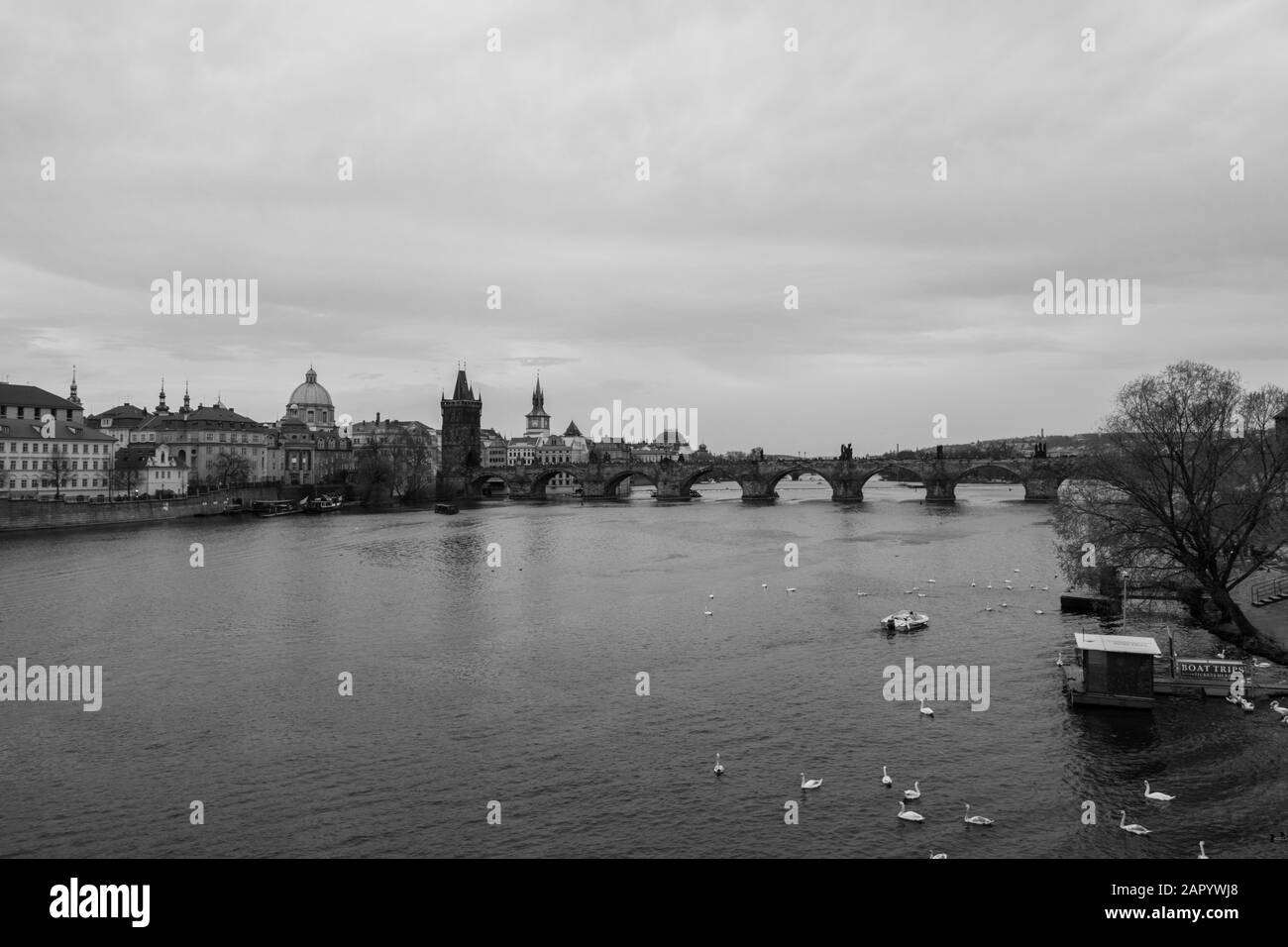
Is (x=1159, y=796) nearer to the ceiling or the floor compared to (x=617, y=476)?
nearer to the floor

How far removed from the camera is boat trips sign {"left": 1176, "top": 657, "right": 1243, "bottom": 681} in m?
28.7

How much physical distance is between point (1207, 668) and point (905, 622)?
12.8 m

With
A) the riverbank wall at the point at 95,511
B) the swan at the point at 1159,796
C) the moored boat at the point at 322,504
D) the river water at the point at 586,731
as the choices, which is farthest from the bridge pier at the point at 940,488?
the swan at the point at 1159,796

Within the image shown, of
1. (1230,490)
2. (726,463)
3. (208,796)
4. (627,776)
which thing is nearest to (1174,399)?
(1230,490)

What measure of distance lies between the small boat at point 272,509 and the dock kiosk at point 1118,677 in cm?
10845

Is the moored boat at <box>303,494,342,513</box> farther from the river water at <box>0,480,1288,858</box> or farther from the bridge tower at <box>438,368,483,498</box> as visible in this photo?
the river water at <box>0,480,1288,858</box>

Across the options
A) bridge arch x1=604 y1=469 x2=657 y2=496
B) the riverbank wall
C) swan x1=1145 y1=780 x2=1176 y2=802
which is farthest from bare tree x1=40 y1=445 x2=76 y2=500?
swan x1=1145 y1=780 x2=1176 y2=802

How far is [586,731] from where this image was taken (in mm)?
26391

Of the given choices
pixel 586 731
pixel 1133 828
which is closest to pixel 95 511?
pixel 586 731

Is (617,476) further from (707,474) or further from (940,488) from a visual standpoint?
(940,488)

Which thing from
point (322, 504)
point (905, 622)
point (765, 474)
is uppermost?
point (765, 474)

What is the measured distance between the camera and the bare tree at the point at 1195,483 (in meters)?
35.4

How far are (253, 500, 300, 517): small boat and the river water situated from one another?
208ft

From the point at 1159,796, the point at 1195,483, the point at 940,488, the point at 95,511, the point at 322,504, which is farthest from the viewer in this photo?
the point at 940,488
